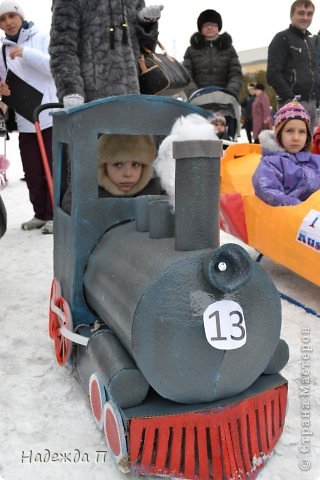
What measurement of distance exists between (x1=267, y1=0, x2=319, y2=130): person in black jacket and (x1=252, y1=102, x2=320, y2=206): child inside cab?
144 cm

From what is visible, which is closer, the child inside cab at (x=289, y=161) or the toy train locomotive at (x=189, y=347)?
the toy train locomotive at (x=189, y=347)

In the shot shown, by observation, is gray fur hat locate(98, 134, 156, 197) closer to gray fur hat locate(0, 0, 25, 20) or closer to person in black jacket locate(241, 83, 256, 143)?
gray fur hat locate(0, 0, 25, 20)

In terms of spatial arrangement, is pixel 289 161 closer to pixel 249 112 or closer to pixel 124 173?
pixel 124 173

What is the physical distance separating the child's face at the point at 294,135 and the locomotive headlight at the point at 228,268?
91.1 inches

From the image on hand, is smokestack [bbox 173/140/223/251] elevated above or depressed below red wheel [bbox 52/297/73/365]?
above

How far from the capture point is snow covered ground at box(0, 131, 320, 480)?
187 cm

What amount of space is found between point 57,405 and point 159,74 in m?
2.16

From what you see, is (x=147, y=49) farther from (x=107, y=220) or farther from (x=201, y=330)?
(x=201, y=330)

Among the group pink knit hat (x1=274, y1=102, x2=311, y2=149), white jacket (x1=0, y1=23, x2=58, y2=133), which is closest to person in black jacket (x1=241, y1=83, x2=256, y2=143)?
white jacket (x1=0, y1=23, x2=58, y2=133)

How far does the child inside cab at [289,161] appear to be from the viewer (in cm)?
360

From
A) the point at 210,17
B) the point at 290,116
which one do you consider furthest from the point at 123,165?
the point at 210,17

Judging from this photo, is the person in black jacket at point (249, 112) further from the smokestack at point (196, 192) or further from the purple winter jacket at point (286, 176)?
the smokestack at point (196, 192)

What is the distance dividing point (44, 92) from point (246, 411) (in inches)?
151

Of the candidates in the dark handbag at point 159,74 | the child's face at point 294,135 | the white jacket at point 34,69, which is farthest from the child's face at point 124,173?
the white jacket at point 34,69
